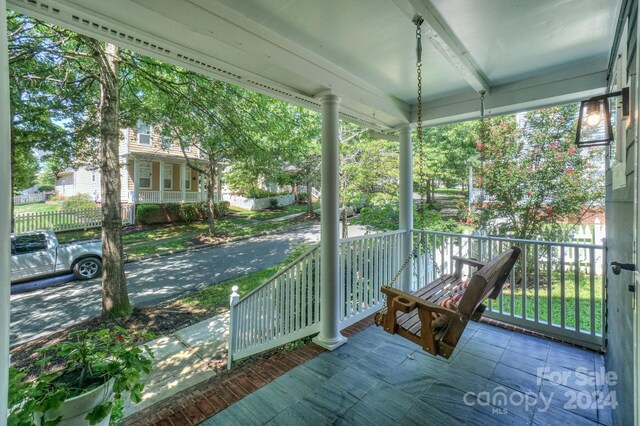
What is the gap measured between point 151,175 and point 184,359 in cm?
1203

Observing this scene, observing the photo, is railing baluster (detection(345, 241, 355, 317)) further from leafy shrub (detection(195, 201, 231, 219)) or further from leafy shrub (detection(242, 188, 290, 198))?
leafy shrub (detection(242, 188, 290, 198))

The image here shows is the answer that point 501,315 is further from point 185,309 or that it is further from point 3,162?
point 185,309

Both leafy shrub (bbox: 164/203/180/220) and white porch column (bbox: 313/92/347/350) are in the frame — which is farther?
leafy shrub (bbox: 164/203/180/220)

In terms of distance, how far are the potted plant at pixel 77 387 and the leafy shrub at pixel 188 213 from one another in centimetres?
1231

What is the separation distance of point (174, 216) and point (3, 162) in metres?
13.0

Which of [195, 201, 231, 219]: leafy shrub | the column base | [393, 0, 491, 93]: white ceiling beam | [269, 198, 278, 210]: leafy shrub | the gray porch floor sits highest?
[393, 0, 491, 93]: white ceiling beam

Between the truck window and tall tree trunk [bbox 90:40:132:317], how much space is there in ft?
8.58

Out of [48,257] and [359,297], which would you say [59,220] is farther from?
[359,297]

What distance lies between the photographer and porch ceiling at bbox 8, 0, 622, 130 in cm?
167

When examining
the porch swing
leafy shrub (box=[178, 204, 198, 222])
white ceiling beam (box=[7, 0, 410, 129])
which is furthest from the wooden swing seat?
leafy shrub (box=[178, 204, 198, 222])

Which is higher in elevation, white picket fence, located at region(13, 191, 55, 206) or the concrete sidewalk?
white picket fence, located at region(13, 191, 55, 206)

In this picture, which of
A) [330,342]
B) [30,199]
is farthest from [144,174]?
[330,342]

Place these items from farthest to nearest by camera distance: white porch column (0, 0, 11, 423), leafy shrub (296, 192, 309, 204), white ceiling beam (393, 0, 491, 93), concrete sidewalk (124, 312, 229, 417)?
leafy shrub (296, 192, 309, 204) → concrete sidewalk (124, 312, 229, 417) → white ceiling beam (393, 0, 491, 93) → white porch column (0, 0, 11, 423)

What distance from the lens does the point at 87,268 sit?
21.7ft
